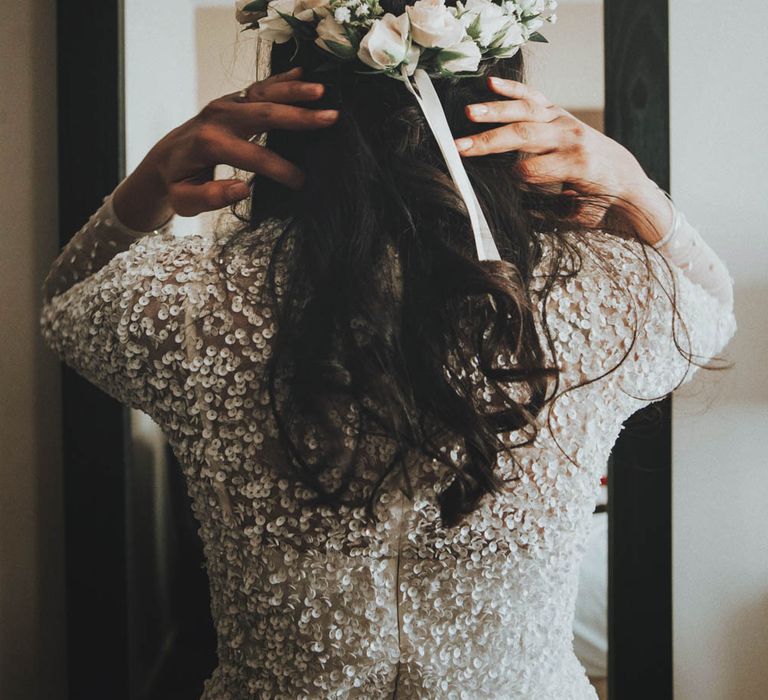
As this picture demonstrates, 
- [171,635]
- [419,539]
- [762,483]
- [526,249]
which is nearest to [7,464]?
[171,635]

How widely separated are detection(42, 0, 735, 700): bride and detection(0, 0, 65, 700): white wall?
0.55m

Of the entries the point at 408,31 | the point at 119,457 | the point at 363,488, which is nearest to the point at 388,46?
the point at 408,31

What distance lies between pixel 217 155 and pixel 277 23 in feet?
0.47

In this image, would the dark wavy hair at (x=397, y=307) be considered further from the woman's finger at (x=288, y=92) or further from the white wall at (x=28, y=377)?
the white wall at (x=28, y=377)

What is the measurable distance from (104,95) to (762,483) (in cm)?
126

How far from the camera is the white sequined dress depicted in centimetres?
60

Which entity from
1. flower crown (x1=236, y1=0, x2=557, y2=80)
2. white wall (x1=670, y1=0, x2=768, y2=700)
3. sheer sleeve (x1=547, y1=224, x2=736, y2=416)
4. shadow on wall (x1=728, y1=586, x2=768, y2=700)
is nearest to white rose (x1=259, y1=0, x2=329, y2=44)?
flower crown (x1=236, y1=0, x2=557, y2=80)

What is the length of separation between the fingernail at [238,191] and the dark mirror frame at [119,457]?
1.67 feet

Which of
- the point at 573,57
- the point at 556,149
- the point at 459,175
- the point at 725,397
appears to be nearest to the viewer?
the point at 459,175

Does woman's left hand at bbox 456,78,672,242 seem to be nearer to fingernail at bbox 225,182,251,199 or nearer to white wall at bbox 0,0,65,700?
fingernail at bbox 225,182,251,199

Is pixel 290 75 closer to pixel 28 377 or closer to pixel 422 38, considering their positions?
pixel 422 38

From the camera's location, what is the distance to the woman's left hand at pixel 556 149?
1.97 ft

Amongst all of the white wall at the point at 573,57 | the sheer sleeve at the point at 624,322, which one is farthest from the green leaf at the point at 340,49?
the white wall at the point at 573,57

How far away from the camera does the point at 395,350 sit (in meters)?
0.57
